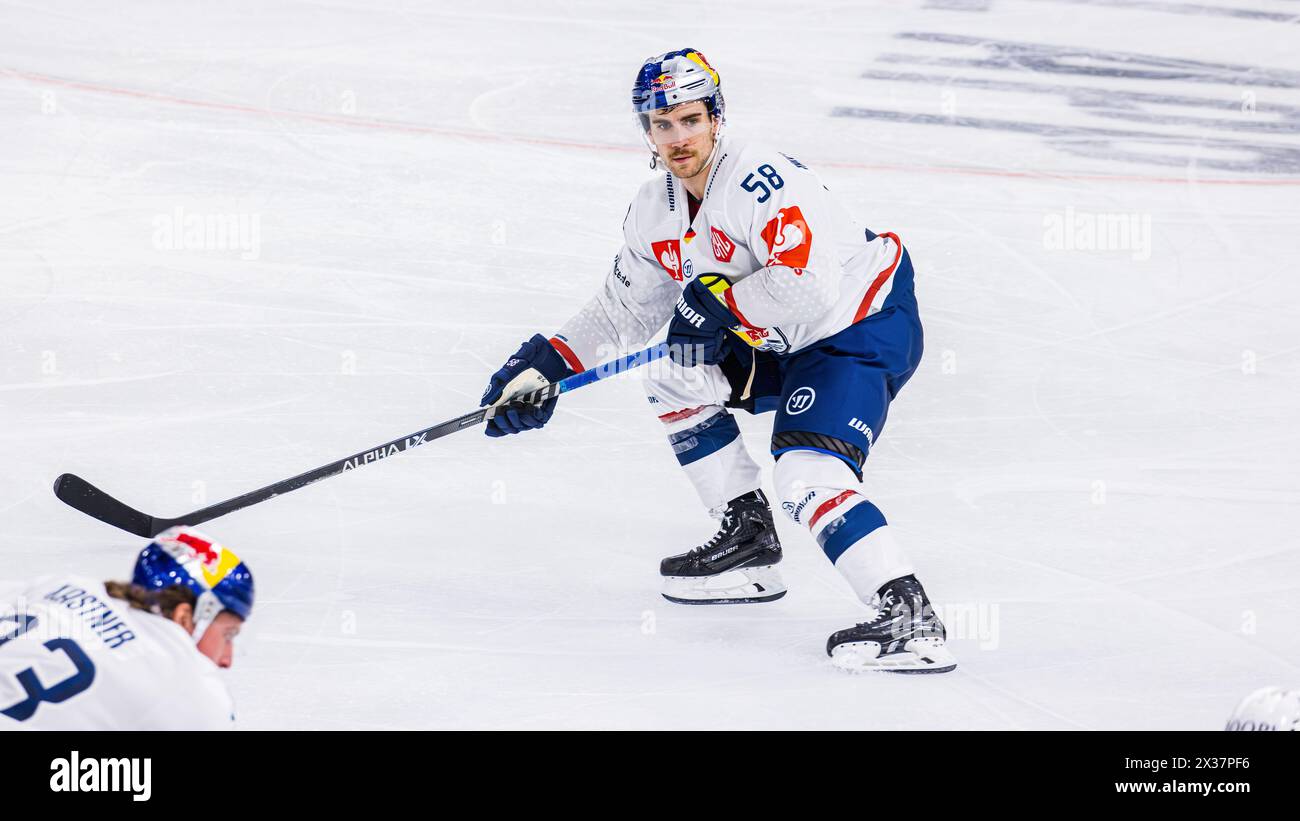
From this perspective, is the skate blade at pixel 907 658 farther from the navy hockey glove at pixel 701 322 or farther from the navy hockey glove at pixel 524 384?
the navy hockey glove at pixel 524 384

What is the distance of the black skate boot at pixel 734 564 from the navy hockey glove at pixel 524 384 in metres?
0.51

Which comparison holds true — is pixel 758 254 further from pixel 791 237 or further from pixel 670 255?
pixel 670 255

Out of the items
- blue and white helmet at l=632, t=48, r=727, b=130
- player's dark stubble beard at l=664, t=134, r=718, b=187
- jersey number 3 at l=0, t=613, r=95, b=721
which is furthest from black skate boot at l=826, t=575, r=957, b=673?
jersey number 3 at l=0, t=613, r=95, b=721

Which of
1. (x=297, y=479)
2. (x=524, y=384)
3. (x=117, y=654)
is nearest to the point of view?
(x=117, y=654)

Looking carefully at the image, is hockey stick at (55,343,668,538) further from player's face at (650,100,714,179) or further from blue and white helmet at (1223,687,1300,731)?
blue and white helmet at (1223,687,1300,731)

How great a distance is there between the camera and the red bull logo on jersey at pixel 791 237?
3389mm

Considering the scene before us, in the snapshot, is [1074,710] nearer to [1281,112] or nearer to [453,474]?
[453,474]

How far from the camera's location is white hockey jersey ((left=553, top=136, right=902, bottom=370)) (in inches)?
134

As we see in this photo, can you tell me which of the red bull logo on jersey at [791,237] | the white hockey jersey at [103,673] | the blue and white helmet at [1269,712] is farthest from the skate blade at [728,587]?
the white hockey jersey at [103,673]

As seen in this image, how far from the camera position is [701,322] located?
3.48 m

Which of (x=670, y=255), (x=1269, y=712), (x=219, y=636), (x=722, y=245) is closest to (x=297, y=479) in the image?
(x=670, y=255)

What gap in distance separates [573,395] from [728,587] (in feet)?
4.18

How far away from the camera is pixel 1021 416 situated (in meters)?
4.85

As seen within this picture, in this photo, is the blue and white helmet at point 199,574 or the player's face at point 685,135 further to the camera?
the player's face at point 685,135
